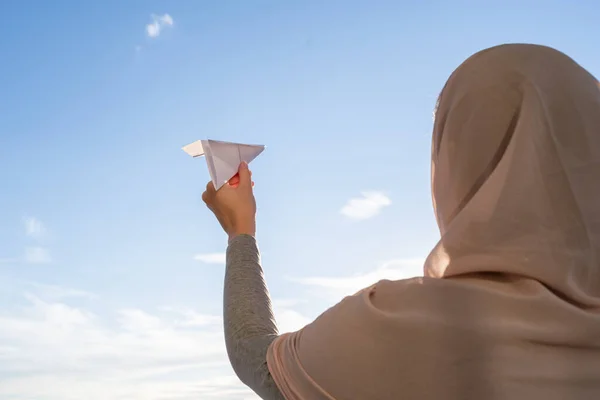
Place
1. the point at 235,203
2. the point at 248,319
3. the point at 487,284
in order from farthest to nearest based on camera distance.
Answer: the point at 235,203, the point at 248,319, the point at 487,284

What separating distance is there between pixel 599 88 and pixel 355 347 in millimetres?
622

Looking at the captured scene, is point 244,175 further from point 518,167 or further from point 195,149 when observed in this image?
point 518,167

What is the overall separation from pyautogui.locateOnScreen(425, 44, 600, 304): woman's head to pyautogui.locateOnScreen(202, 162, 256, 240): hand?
0.36 m

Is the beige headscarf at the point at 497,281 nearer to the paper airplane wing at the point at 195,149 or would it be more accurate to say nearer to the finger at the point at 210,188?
the finger at the point at 210,188

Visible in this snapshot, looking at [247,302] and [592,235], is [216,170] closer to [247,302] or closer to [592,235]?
[247,302]

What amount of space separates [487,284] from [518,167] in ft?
0.64

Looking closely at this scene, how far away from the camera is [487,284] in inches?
30.8

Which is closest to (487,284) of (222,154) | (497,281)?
(497,281)

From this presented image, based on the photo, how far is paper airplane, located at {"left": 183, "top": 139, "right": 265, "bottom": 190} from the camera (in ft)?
4.09

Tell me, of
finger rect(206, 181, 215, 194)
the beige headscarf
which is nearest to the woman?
the beige headscarf

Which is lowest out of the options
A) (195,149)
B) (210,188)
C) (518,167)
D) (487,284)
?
(487,284)

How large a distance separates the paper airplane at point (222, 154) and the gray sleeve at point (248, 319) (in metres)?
0.23

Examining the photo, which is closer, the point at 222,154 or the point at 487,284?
the point at 487,284

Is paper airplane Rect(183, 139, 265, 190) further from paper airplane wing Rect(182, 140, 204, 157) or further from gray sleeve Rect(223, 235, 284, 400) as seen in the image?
gray sleeve Rect(223, 235, 284, 400)
